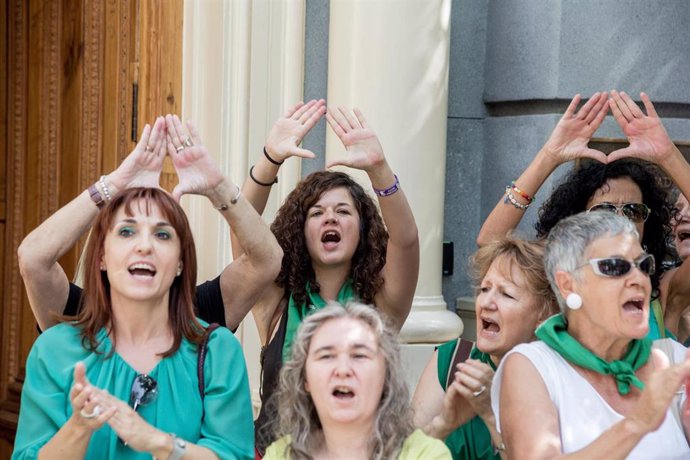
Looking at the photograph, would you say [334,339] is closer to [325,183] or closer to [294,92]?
[325,183]

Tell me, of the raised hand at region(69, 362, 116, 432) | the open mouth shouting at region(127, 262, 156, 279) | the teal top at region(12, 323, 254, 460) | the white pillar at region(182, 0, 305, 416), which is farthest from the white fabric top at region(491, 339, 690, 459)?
the white pillar at region(182, 0, 305, 416)

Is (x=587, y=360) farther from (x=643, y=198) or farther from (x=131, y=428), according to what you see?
(x=131, y=428)

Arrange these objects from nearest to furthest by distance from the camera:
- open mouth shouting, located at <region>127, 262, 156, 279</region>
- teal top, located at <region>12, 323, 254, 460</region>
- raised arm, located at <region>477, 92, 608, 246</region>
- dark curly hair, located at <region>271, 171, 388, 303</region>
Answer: teal top, located at <region>12, 323, 254, 460</region> → open mouth shouting, located at <region>127, 262, 156, 279</region> → dark curly hair, located at <region>271, 171, 388, 303</region> → raised arm, located at <region>477, 92, 608, 246</region>

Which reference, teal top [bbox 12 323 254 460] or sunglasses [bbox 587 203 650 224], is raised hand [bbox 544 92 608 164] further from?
teal top [bbox 12 323 254 460]

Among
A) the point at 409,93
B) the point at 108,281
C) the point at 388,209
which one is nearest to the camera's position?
the point at 108,281

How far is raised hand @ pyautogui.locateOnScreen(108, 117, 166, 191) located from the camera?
375cm

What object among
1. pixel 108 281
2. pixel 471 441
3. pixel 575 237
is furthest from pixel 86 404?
pixel 575 237

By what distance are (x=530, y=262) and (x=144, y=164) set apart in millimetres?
1196

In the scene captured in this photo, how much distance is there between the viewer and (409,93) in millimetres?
5242

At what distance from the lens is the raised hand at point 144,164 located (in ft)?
12.3

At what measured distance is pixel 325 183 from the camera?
171 inches

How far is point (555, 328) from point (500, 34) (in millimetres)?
2431

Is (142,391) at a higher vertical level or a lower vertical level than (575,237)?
lower

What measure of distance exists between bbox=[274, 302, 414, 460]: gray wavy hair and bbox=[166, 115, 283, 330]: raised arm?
54 cm
